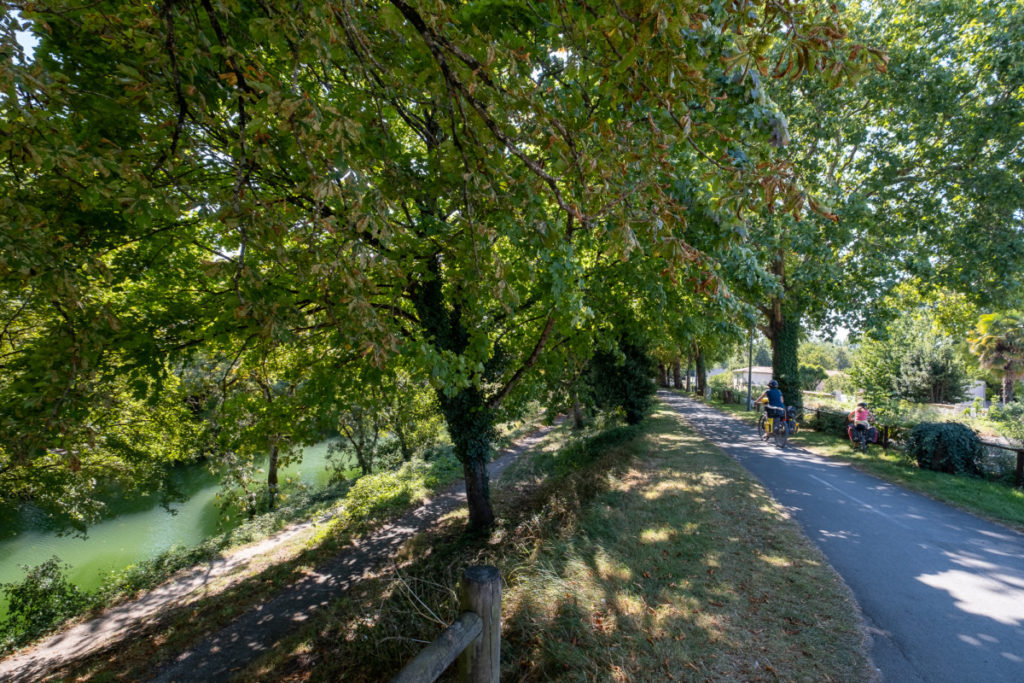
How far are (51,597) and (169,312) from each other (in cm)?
901

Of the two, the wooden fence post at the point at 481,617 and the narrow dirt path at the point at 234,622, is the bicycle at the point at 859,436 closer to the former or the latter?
the narrow dirt path at the point at 234,622

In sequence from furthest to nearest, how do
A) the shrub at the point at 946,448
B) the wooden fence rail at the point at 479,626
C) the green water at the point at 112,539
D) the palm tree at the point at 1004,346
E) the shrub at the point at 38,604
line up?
the palm tree at the point at 1004,346, the green water at the point at 112,539, the shrub at the point at 946,448, the shrub at the point at 38,604, the wooden fence rail at the point at 479,626

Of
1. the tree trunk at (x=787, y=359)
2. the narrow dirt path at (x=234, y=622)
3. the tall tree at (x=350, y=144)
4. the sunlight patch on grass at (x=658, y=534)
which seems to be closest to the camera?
the tall tree at (x=350, y=144)

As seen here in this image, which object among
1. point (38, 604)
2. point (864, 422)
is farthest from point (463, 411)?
point (864, 422)

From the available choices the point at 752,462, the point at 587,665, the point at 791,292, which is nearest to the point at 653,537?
the point at 587,665

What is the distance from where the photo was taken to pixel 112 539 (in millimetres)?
14930

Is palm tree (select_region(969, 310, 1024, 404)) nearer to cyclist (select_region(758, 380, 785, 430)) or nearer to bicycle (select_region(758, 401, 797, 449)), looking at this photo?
bicycle (select_region(758, 401, 797, 449))

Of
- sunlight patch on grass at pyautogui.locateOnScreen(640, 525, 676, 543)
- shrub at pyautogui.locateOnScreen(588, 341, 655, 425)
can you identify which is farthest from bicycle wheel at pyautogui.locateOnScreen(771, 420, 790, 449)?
sunlight patch on grass at pyautogui.locateOnScreen(640, 525, 676, 543)

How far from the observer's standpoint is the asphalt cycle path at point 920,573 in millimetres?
3561

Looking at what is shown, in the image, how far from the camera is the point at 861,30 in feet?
36.5

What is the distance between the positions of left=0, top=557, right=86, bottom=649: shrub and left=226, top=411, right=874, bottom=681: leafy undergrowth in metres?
6.96

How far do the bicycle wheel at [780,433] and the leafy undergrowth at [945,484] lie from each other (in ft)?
2.31

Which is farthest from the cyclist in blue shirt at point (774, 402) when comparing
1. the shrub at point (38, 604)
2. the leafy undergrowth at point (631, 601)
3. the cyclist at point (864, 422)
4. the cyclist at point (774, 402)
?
the shrub at point (38, 604)

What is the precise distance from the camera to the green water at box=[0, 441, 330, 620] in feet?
42.1
